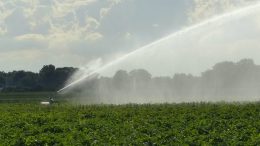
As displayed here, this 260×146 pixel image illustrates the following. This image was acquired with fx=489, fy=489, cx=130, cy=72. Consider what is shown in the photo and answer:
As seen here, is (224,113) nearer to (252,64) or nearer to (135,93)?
(135,93)

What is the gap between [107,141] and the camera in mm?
15180

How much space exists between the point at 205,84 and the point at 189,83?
9.54ft

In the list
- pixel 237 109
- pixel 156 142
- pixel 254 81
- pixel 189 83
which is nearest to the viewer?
pixel 156 142

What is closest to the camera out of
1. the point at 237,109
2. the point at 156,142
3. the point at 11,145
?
the point at 156,142

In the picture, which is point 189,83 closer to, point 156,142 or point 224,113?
point 224,113

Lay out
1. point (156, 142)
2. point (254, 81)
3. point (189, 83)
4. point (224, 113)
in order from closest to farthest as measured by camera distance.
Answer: point (156, 142), point (224, 113), point (254, 81), point (189, 83)

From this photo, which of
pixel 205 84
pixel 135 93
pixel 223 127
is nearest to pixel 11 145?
pixel 223 127

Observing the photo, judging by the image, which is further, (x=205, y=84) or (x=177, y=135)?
(x=205, y=84)

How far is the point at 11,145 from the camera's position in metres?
15.8

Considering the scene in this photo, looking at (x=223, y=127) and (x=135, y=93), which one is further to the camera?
(x=135, y=93)

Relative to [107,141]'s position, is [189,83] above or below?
above

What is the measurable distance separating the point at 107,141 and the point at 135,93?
4834 cm

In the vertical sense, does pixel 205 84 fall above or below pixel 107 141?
above

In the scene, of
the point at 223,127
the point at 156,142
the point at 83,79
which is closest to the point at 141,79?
the point at 83,79
